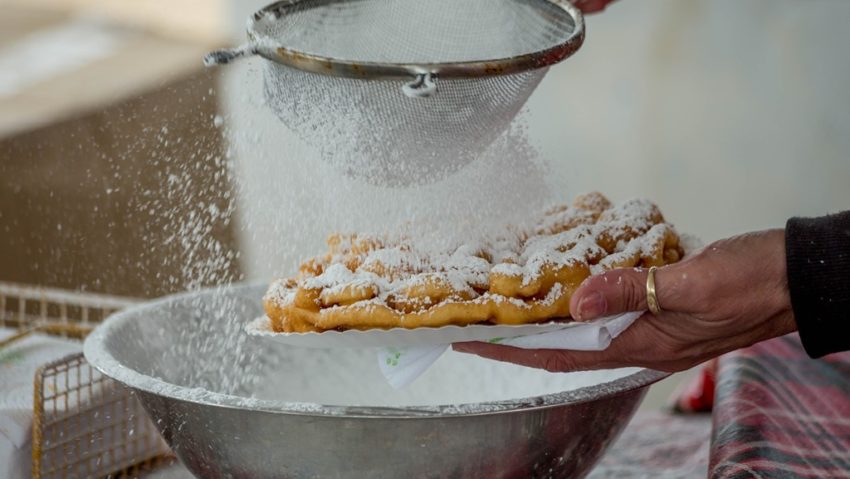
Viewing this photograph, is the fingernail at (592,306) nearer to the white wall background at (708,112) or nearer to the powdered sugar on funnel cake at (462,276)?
the powdered sugar on funnel cake at (462,276)

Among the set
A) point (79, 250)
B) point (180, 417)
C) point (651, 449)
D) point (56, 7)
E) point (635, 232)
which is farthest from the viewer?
point (56, 7)

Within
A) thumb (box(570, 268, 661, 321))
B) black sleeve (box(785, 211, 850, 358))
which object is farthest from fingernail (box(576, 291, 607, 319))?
black sleeve (box(785, 211, 850, 358))

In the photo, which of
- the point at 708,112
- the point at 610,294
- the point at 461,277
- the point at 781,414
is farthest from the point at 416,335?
the point at 708,112

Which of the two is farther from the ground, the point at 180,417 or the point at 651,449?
the point at 180,417

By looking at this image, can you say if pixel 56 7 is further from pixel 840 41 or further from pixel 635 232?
pixel 635 232

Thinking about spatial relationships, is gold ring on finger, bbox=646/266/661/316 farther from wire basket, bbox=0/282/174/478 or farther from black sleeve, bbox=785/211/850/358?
wire basket, bbox=0/282/174/478

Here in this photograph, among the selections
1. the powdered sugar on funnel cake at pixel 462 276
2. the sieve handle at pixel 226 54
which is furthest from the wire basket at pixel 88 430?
the sieve handle at pixel 226 54

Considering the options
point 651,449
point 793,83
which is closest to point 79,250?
point 793,83
